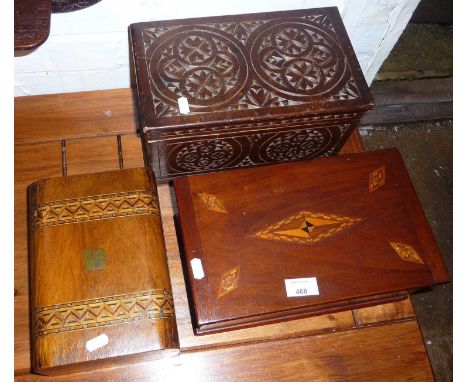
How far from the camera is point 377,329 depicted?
1.23 meters

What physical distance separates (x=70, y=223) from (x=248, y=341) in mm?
535

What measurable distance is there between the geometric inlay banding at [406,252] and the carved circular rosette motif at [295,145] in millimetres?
327

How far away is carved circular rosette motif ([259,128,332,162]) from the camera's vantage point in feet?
3.92

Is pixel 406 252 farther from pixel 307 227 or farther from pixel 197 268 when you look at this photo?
pixel 197 268

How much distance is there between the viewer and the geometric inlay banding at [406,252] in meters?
1.14

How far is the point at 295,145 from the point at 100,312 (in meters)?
0.65

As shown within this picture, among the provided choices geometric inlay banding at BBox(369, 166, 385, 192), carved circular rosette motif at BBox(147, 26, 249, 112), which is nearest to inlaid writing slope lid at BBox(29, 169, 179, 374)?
Result: carved circular rosette motif at BBox(147, 26, 249, 112)

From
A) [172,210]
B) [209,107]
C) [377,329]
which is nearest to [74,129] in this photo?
[172,210]

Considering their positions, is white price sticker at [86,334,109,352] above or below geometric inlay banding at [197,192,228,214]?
below

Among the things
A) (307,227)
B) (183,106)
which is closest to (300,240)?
(307,227)

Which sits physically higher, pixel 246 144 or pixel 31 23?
pixel 31 23

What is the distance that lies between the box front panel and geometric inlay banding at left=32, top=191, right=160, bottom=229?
0.13m

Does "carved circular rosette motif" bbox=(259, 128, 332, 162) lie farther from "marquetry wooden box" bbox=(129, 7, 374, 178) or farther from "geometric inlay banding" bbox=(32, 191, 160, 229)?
"geometric inlay banding" bbox=(32, 191, 160, 229)

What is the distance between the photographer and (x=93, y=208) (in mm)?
1076
